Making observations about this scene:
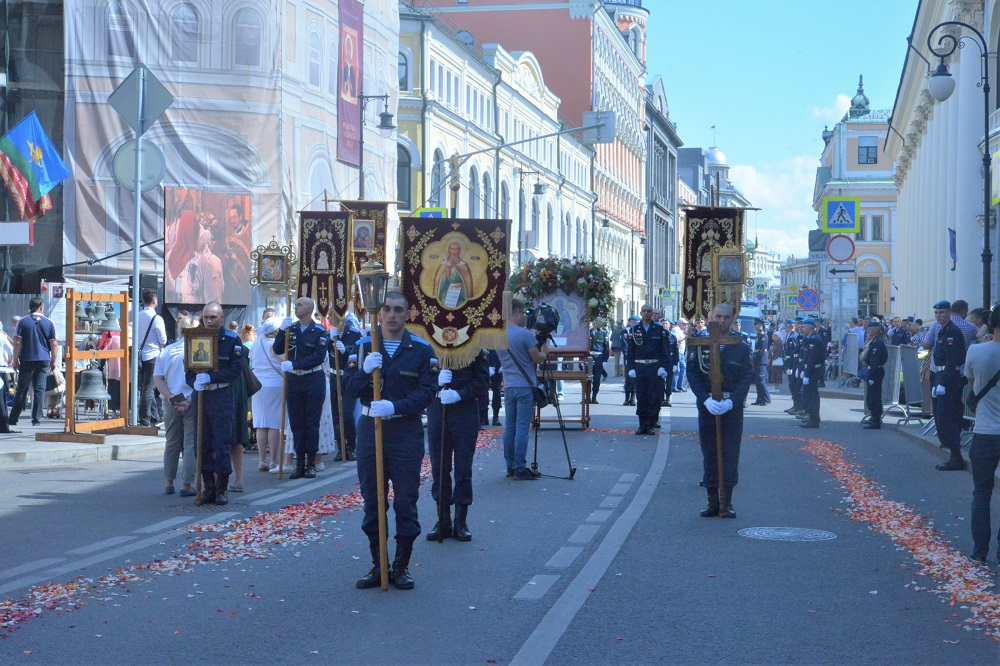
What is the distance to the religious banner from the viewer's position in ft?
119

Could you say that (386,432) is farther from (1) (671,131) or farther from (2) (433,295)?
(1) (671,131)

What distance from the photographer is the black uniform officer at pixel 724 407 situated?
1135cm

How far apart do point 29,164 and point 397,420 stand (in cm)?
1759

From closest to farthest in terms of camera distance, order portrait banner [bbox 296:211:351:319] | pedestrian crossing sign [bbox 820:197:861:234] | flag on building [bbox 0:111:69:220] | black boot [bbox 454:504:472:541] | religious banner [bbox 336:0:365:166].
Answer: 1. black boot [bbox 454:504:472:541]
2. portrait banner [bbox 296:211:351:319]
3. flag on building [bbox 0:111:69:220]
4. pedestrian crossing sign [bbox 820:197:861:234]
5. religious banner [bbox 336:0:365:166]

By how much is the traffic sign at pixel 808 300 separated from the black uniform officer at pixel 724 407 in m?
26.5

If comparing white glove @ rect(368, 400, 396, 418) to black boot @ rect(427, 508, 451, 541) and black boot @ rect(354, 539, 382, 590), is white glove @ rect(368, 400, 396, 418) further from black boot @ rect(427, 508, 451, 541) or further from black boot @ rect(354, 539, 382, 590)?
black boot @ rect(427, 508, 451, 541)

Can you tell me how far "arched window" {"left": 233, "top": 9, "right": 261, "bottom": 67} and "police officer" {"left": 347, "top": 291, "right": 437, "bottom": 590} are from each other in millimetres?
24934

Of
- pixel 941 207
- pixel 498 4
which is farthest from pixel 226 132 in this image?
pixel 498 4

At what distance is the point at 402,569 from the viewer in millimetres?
8141

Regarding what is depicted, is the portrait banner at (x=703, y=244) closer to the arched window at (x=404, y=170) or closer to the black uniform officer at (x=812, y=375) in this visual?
the black uniform officer at (x=812, y=375)

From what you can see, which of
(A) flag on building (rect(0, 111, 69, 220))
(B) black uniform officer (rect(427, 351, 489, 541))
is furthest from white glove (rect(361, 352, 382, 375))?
(A) flag on building (rect(0, 111, 69, 220))

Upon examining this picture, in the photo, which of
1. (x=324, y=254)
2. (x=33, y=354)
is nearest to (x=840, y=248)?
(x=324, y=254)

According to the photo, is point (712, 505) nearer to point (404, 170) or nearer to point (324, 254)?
point (324, 254)

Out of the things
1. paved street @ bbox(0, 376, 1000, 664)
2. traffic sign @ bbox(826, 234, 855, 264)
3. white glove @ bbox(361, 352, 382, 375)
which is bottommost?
paved street @ bbox(0, 376, 1000, 664)
